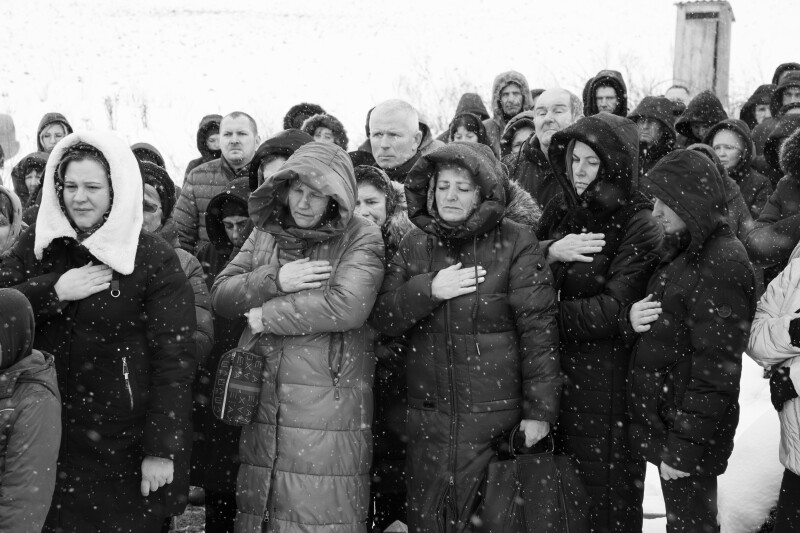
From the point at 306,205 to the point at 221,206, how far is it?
1188 millimetres

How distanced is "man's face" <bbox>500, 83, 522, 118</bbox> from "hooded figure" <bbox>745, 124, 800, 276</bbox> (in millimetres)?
3942

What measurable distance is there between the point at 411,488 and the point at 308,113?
16.4 feet

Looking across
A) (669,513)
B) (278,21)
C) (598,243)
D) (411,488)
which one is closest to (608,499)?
(669,513)

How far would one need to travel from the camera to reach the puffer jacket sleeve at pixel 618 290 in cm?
389

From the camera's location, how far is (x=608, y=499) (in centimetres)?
390

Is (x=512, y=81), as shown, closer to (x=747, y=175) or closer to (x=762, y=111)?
(x=762, y=111)

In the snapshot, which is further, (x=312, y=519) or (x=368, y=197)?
(x=368, y=197)

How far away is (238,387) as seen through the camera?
3799mm

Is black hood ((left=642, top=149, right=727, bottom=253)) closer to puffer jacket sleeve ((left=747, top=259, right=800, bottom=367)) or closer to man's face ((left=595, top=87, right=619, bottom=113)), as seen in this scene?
puffer jacket sleeve ((left=747, top=259, right=800, bottom=367))

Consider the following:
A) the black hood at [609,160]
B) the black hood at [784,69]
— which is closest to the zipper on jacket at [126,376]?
the black hood at [609,160]

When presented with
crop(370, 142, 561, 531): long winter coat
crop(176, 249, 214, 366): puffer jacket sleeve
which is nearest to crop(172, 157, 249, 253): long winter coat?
crop(176, 249, 214, 366): puffer jacket sleeve


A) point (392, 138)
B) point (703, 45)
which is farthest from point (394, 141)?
point (703, 45)

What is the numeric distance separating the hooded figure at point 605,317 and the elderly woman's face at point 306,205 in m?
1.13

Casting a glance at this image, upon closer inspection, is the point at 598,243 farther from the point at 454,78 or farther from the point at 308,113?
the point at 454,78
